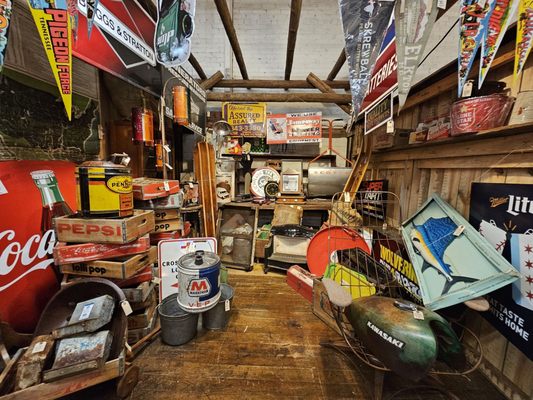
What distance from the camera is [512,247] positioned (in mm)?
1143

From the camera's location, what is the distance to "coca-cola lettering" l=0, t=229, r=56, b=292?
1.28 meters

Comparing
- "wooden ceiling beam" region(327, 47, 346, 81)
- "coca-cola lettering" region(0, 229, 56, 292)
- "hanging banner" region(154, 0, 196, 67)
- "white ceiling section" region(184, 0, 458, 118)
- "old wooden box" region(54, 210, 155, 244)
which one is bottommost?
"coca-cola lettering" region(0, 229, 56, 292)

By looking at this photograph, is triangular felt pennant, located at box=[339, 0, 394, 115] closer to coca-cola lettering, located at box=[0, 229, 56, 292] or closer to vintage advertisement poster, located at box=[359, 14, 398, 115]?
vintage advertisement poster, located at box=[359, 14, 398, 115]

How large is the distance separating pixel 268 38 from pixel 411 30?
355 cm

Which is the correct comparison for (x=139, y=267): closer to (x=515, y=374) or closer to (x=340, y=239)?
(x=340, y=239)

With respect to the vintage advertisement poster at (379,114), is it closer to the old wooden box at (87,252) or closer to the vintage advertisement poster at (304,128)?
the vintage advertisement poster at (304,128)

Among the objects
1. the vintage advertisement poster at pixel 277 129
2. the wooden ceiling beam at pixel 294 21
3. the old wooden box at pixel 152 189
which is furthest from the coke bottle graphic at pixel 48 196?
the vintage advertisement poster at pixel 277 129

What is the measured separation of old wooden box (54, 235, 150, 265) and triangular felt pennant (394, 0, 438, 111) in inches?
83.8

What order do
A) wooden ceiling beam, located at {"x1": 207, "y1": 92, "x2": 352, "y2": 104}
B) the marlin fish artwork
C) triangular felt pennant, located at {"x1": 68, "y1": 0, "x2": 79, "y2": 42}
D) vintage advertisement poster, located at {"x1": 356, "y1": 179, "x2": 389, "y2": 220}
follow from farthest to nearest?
wooden ceiling beam, located at {"x1": 207, "y1": 92, "x2": 352, "y2": 104} < vintage advertisement poster, located at {"x1": 356, "y1": 179, "x2": 389, "y2": 220} < the marlin fish artwork < triangular felt pennant, located at {"x1": 68, "y1": 0, "x2": 79, "y2": 42}

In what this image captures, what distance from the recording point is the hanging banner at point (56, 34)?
1121 millimetres

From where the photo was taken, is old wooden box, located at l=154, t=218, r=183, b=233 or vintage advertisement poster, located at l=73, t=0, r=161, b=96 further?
old wooden box, located at l=154, t=218, r=183, b=233

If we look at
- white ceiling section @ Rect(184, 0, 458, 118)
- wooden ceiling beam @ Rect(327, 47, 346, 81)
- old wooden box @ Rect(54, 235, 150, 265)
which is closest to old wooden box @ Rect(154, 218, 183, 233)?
old wooden box @ Rect(54, 235, 150, 265)

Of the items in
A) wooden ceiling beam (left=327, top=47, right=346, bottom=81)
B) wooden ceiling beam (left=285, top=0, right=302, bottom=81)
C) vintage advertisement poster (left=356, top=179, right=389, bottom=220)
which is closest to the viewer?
wooden ceiling beam (left=285, top=0, right=302, bottom=81)

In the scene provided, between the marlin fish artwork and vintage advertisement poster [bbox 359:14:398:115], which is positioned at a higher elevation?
vintage advertisement poster [bbox 359:14:398:115]
